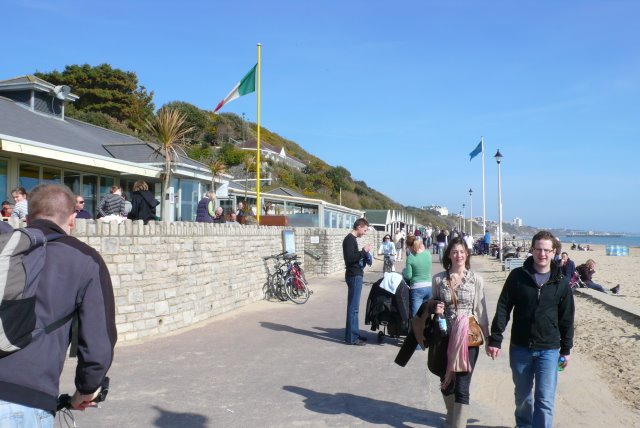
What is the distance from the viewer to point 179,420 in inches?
210

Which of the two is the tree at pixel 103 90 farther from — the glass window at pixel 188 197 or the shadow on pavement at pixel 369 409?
the shadow on pavement at pixel 369 409

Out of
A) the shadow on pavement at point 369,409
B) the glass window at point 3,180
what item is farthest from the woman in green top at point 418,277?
the glass window at point 3,180

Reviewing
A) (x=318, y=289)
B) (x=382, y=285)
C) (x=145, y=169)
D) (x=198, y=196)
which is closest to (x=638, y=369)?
(x=382, y=285)

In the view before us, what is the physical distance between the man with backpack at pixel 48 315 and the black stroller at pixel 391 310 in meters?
6.68

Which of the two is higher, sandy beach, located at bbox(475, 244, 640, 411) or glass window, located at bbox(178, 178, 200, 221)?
glass window, located at bbox(178, 178, 200, 221)

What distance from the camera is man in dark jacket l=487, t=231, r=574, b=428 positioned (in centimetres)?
461

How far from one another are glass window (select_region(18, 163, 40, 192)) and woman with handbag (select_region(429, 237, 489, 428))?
12098 mm

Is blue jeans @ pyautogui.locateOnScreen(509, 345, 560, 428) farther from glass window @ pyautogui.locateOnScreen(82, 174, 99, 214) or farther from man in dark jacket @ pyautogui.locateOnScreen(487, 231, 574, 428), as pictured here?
glass window @ pyautogui.locateOnScreen(82, 174, 99, 214)

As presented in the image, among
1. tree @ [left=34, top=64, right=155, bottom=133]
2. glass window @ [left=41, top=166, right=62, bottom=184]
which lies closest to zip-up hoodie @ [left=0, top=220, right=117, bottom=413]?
glass window @ [left=41, top=166, right=62, bottom=184]

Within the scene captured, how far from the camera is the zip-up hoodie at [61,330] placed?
238cm

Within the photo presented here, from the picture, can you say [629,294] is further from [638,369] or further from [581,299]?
[638,369]

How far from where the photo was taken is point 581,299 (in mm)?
14961

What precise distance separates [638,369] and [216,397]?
5450 millimetres

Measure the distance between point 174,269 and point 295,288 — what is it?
15.6 feet
